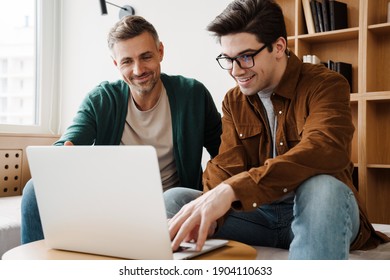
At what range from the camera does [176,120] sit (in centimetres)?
185

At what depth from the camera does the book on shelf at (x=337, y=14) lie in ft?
8.46

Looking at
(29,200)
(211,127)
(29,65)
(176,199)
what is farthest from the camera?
(29,65)

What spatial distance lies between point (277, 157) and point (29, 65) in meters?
2.56

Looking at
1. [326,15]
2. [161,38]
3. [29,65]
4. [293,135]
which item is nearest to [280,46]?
[293,135]

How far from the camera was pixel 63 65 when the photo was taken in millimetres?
3406

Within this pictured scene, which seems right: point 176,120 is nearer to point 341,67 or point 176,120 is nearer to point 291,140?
point 291,140

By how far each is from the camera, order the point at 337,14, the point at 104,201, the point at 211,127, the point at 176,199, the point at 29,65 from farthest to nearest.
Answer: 1. the point at 29,65
2. the point at 337,14
3. the point at 211,127
4. the point at 176,199
5. the point at 104,201

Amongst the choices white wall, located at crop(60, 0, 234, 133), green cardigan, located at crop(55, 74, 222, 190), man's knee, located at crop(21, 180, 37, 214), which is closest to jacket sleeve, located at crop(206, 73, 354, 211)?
green cardigan, located at crop(55, 74, 222, 190)

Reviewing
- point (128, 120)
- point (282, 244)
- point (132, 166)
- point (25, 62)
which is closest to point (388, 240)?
point (282, 244)

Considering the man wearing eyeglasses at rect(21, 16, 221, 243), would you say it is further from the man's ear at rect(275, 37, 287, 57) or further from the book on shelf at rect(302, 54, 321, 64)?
the book on shelf at rect(302, 54, 321, 64)

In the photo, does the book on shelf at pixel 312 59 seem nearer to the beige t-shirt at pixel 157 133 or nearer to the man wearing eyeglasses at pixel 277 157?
the beige t-shirt at pixel 157 133

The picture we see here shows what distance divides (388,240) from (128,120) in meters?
1.03

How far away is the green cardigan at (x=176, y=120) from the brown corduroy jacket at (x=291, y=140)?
356 millimetres
